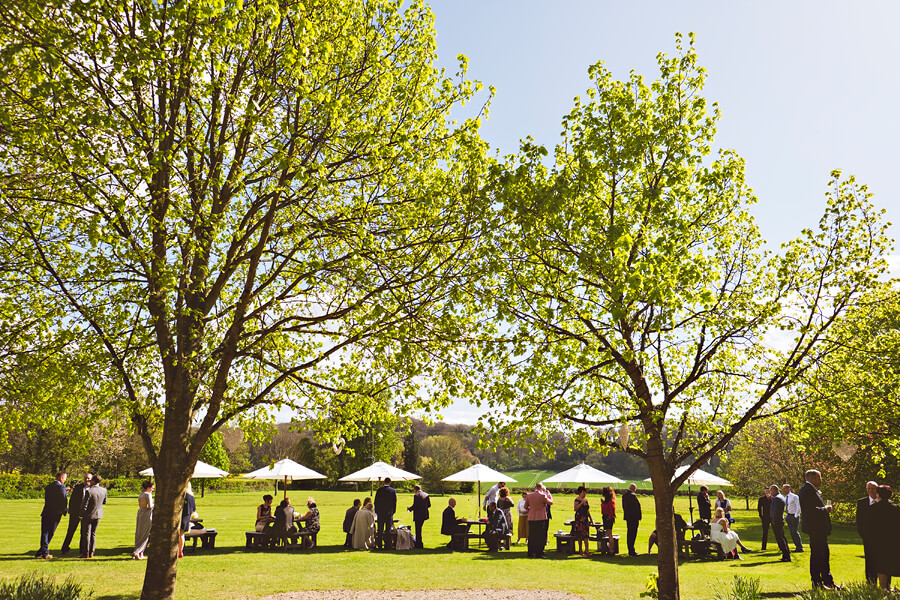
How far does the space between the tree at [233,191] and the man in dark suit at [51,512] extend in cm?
675

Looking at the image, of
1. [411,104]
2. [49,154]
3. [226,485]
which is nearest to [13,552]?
[49,154]

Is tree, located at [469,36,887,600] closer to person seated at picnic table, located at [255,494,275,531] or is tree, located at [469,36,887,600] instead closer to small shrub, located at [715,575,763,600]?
small shrub, located at [715,575,763,600]

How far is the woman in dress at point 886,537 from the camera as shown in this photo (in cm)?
1045

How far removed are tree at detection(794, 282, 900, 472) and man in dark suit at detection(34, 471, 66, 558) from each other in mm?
16544

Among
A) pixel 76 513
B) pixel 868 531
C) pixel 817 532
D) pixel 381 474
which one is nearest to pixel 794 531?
pixel 817 532

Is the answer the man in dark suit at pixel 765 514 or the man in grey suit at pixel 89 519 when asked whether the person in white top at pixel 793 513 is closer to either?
the man in dark suit at pixel 765 514

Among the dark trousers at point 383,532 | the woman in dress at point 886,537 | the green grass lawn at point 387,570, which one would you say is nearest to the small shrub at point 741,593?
the green grass lawn at point 387,570

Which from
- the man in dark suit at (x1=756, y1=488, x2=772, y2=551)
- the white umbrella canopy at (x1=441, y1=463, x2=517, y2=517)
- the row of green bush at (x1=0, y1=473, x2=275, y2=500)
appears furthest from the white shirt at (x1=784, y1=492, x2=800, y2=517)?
the row of green bush at (x1=0, y1=473, x2=275, y2=500)

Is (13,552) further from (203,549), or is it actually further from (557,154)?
(557,154)

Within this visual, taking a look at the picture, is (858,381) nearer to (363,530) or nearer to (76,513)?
(363,530)

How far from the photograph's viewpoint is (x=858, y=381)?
397 inches

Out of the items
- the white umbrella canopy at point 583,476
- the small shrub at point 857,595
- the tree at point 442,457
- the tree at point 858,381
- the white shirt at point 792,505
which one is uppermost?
the tree at point 858,381

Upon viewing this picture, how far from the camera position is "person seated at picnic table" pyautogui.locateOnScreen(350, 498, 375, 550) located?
58.3 ft

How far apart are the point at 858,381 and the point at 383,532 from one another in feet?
44.0
